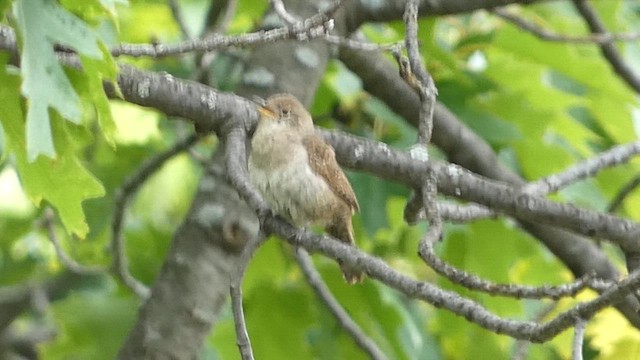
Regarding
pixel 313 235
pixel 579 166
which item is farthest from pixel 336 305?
pixel 313 235

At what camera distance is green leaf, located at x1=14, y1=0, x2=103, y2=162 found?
1497 mm

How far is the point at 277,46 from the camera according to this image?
3531mm

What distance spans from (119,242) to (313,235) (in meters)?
1.55

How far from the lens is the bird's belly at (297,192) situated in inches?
101

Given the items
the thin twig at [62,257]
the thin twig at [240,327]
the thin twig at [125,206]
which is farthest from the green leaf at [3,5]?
the thin twig at [62,257]

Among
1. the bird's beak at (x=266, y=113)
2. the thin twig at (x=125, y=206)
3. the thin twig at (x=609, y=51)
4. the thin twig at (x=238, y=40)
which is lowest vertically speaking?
the thin twig at (x=125, y=206)

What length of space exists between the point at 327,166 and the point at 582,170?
0.88 meters

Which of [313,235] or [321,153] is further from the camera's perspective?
[321,153]

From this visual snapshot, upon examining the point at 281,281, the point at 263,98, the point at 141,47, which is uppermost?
the point at 141,47

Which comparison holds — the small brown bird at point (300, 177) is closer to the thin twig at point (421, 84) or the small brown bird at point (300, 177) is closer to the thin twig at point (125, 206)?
the thin twig at point (421, 84)

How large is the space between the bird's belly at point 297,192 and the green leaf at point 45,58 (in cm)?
99

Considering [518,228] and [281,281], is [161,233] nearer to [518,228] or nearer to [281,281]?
[281,281]

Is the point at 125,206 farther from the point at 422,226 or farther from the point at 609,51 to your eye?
the point at 609,51

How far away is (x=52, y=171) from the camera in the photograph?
75.8 inches
